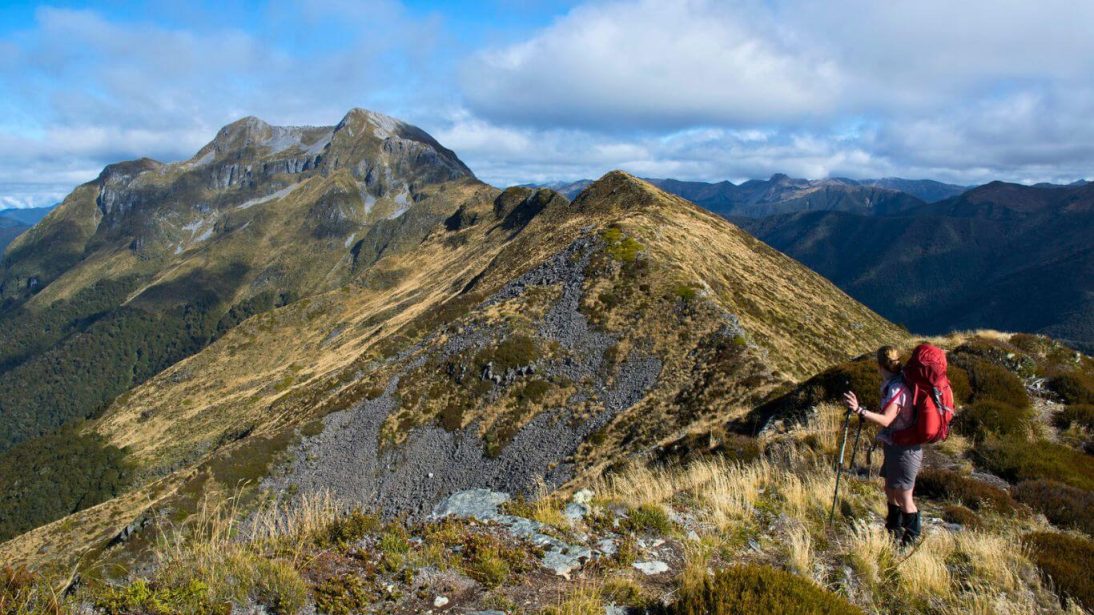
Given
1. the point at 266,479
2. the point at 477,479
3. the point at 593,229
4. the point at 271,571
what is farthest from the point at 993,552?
the point at 593,229

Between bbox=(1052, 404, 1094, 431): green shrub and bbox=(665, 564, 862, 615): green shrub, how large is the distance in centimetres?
1493

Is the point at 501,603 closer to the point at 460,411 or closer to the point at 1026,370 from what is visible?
the point at 1026,370

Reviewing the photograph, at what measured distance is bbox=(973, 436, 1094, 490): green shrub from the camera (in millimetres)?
12664

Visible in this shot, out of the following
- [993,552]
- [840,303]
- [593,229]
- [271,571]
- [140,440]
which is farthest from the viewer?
[140,440]

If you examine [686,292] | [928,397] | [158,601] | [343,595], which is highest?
[928,397]

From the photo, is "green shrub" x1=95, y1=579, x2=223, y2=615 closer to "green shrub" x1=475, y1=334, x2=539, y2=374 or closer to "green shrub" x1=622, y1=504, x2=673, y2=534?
"green shrub" x1=622, y1=504, x2=673, y2=534

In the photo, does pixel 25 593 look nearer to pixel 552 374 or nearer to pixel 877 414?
pixel 877 414

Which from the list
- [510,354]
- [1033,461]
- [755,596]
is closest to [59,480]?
[510,354]

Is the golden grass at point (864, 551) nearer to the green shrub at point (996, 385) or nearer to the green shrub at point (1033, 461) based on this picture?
the green shrub at point (1033, 461)

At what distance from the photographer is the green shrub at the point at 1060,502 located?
10.4m

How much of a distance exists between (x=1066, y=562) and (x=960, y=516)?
7.82 feet

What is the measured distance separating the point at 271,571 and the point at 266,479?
4702 cm

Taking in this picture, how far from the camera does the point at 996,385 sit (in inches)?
689

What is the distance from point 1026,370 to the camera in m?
19.4
